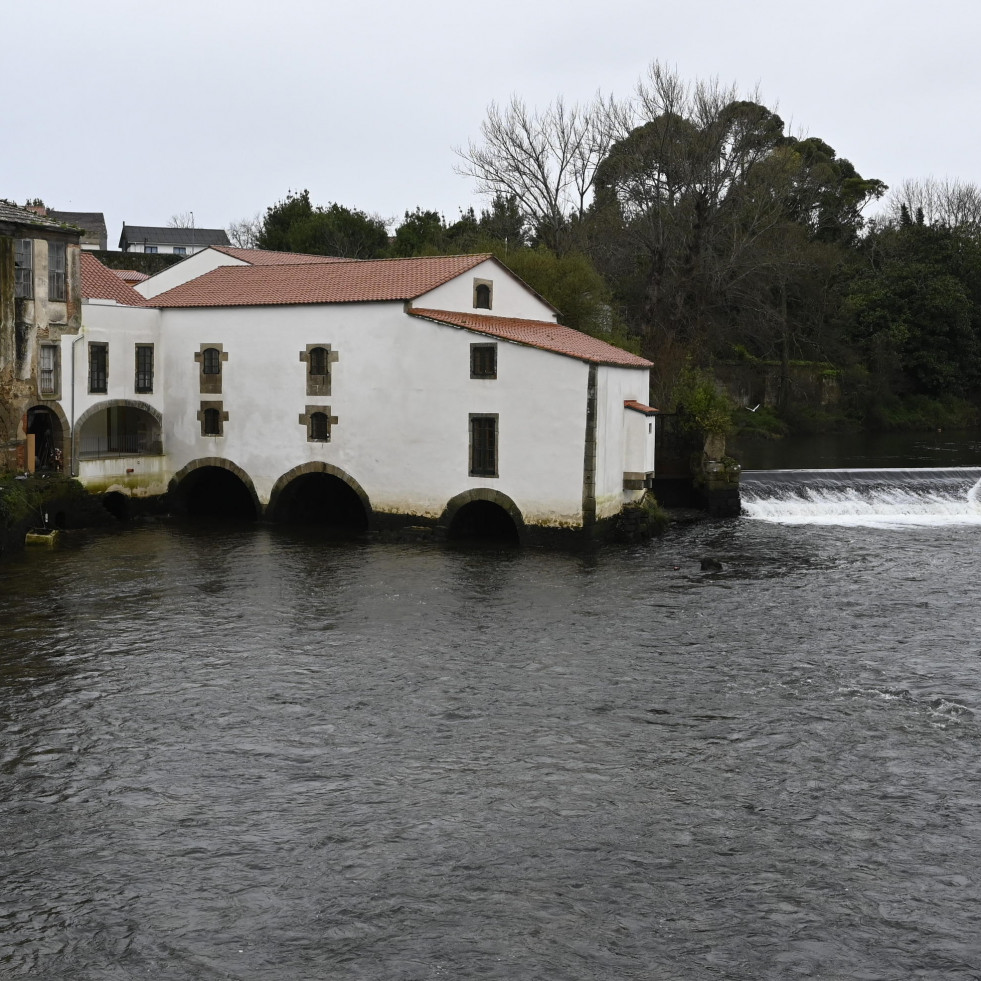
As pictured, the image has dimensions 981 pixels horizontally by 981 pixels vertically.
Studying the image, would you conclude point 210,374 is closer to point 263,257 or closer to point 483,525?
point 483,525

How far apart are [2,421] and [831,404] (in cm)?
4737

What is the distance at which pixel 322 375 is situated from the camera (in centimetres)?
3688

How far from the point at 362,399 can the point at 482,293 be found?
529 cm

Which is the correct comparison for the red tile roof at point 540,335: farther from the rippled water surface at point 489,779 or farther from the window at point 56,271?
the window at point 56,271

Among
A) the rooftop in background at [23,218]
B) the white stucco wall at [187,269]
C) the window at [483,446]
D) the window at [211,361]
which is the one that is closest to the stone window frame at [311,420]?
the window at [211,361]

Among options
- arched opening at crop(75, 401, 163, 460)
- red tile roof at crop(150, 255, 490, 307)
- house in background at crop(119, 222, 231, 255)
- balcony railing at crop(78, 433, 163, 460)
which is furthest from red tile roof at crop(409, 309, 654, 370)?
house in background at crop(119, 222, 231, 255)

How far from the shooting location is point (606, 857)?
47.9 ft

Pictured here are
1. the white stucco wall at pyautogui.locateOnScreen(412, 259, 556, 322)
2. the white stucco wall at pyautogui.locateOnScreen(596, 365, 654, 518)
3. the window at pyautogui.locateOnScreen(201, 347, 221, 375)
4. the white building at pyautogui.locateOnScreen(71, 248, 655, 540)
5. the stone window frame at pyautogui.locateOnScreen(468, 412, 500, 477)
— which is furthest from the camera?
the window at pyautogui.locateOnScreen(201, 347, 221, 375)

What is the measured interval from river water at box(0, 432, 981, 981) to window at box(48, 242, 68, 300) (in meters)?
9.93

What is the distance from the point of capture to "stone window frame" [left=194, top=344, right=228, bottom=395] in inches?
1518

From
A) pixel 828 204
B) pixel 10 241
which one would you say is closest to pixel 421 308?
pixel 10 241

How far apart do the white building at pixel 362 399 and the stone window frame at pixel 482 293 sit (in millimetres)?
56

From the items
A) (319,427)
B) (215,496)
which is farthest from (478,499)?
(215,496)

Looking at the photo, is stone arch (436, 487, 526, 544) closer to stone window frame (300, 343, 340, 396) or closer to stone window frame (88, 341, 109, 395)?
stone window frame (300, 343, 340, 396)
